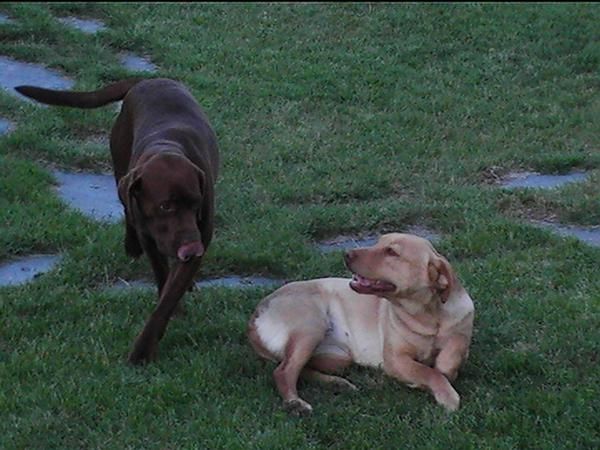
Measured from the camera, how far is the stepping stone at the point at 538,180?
7442 millimetres

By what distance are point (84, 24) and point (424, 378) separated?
6.66m

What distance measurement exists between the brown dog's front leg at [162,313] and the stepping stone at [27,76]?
12.8ft

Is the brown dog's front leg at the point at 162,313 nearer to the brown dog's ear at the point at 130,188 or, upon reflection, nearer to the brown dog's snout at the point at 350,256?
the brown dog's ear at the point at 130,188

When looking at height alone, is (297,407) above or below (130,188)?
below

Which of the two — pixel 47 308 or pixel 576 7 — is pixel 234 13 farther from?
pixel 47 308

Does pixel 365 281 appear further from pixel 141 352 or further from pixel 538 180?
pixel 538 180

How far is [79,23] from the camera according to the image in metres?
10.5

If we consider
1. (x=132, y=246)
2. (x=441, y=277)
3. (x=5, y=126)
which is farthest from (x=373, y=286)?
(x=5, y=126)

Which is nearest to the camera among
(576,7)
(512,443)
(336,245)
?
(512,443)

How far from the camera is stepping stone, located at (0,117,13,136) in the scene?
7.89 metres

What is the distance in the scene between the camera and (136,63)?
9648 mm

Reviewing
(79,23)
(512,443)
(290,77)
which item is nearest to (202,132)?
(512,443)

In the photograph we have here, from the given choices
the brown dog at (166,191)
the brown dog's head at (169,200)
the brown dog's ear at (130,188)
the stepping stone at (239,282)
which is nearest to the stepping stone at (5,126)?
the brown dog at (166,191)

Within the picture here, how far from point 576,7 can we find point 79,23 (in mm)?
4664
